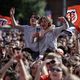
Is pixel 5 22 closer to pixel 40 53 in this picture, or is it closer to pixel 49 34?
pixel 40 53

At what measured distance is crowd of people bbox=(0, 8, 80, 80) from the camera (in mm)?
7605

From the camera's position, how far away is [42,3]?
1380 inches

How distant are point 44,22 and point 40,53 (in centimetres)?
68

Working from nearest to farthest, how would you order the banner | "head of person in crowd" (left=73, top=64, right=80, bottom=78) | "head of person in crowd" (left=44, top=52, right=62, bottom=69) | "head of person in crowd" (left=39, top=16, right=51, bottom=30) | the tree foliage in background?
"head of person in crowd" (left=73, top=64, right=80, bottom=78) < "head of person in crowd" (left=44, top=52, right=62, bottom=69) < "head of person in crowd" (left=39, top=16, right=51, bottom=30) < the banner < the tree foliage in background

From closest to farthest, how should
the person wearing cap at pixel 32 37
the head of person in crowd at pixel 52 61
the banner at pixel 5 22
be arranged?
the head of person in crowd at pixel 52 61 < the person wearing cap at pixel 32 37 < the banner at pixel 5 22

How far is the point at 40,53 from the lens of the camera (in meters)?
10.5

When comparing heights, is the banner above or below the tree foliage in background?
above

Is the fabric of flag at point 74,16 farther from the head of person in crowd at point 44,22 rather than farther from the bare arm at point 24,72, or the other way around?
the bare arm at point 24,72

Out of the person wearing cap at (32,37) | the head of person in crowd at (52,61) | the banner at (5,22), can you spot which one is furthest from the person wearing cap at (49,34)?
the banner at (5,22)

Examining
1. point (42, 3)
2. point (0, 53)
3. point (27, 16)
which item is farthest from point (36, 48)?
point (42, 3)

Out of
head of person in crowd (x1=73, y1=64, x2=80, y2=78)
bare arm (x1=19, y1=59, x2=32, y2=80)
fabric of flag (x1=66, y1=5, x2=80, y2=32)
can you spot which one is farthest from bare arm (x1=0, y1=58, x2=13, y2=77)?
fabric of flag (x1=66, y1=5, x2=80, y2=32)

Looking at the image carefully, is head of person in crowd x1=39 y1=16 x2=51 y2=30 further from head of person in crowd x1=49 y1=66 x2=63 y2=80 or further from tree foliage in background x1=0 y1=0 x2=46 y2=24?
tree foliage in background x1=0 y1=0 x2=46 y2=24

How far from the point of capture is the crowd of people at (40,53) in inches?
299

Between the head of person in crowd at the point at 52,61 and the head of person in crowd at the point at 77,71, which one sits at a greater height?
the head of person in crowd at the point at 52,61
